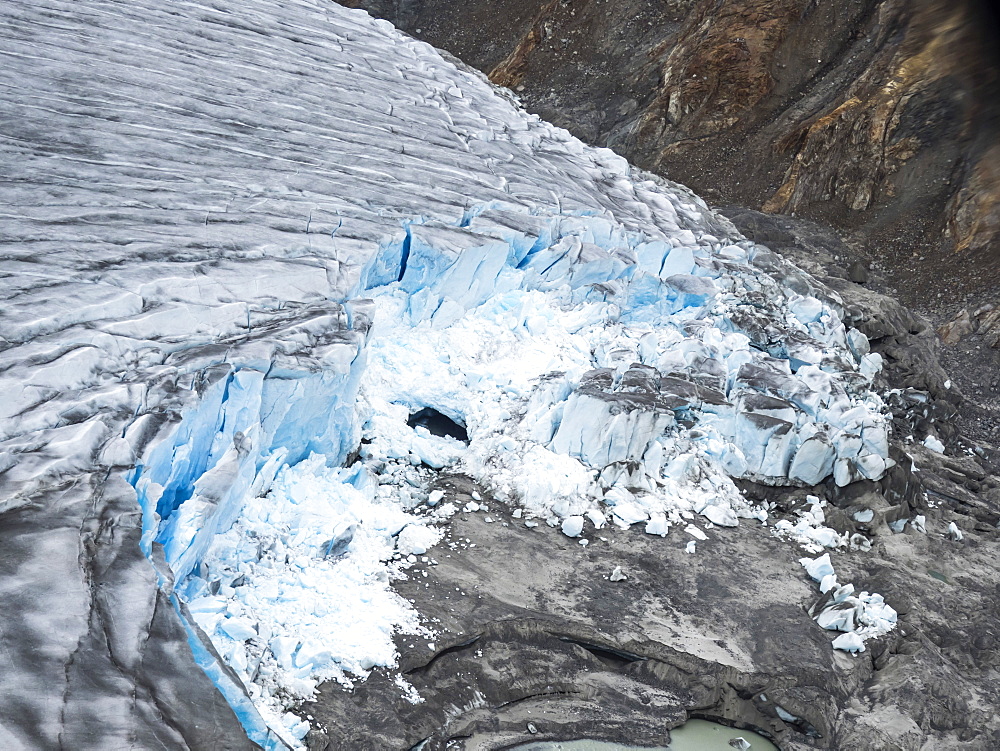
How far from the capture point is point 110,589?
4492mm

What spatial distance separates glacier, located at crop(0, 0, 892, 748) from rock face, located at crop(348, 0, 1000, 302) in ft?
12.8

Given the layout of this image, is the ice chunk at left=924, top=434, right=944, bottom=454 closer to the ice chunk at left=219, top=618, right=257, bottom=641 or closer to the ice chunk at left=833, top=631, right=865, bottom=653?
the ice chunk at left=833, top=631, right=865, bottom=653

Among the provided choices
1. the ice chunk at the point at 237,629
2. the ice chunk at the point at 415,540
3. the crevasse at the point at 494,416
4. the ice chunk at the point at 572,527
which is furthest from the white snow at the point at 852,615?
the ice chunk at the point at 237,629

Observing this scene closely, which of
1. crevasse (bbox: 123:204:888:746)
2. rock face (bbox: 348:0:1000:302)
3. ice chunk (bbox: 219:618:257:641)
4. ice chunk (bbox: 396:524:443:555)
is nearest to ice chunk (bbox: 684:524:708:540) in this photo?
crevasse (bbox: 123:204:888:746)

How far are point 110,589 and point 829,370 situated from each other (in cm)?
744

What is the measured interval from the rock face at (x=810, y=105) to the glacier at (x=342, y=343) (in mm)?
3893

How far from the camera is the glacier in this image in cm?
565

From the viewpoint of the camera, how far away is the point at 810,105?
16016mm

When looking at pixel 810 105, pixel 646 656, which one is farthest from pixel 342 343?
pixel 810 105

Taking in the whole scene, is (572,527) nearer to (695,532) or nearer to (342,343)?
(695,532)

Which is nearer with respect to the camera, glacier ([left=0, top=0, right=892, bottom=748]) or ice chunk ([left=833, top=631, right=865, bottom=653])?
glacier ([left=0, top=0, right=892, bottom=748])

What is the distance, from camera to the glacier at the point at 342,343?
5.65 m

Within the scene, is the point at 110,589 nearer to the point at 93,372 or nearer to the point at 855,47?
the point at 93,372

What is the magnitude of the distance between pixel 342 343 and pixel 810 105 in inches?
479
